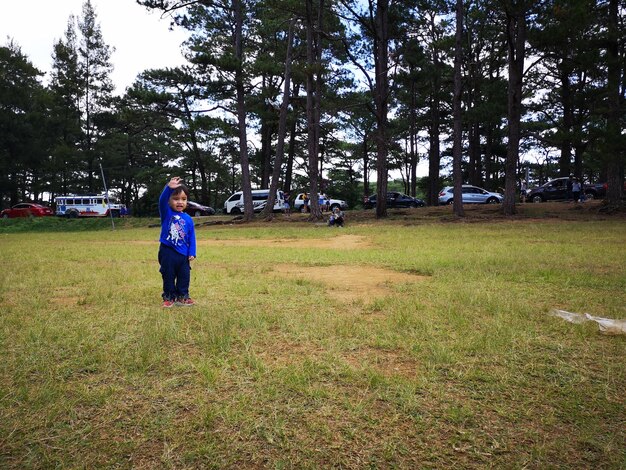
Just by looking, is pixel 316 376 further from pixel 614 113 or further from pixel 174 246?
pixel 614 113

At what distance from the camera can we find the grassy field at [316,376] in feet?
6.23

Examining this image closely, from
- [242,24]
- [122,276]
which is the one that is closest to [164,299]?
[122,276]

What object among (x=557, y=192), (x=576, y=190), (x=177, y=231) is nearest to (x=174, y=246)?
(x=177, y=231)

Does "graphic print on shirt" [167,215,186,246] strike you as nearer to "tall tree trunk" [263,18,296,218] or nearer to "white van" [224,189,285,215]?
"tall tree trunk" [263,18,296,218]

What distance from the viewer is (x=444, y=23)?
94.1 ft

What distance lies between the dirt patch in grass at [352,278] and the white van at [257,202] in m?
23.2

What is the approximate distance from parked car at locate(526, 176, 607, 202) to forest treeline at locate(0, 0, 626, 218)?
1.49 meters

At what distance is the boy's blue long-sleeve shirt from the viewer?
4.66 m

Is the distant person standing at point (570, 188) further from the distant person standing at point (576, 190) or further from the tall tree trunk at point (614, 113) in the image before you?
the tall tree trunk at point (614, 113)

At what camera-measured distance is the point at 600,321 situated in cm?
357

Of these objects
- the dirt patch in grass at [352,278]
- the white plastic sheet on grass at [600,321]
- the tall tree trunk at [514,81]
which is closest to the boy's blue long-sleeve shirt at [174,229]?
→ the dirt patch in grass at [352,278]

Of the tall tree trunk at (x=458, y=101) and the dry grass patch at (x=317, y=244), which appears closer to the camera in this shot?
the dry grass patch at (x=317, y=244)

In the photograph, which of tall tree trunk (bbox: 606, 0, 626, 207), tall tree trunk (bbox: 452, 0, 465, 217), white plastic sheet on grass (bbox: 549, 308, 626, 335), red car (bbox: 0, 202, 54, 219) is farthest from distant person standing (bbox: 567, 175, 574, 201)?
red car (bbox: 0, 202, 54, 219)

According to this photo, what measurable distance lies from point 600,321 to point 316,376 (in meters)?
2.80
